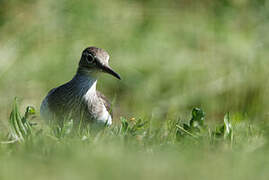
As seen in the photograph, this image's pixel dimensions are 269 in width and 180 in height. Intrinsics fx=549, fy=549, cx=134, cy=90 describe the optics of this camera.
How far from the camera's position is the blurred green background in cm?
874

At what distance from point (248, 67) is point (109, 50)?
2.32m

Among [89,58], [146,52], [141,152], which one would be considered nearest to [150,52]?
[146,52]

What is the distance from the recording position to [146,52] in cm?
938

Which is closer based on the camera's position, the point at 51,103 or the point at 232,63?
the point at 51,103

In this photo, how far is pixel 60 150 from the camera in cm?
392

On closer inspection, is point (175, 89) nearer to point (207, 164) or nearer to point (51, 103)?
point (51, 103)

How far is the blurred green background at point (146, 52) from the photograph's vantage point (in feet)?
28.7

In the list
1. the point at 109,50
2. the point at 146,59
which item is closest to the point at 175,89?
the point at 146,59

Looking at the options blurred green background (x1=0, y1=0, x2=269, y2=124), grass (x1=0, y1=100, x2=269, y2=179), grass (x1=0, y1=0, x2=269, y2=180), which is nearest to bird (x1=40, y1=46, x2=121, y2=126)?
grass (x1=0, y1=100, x2=269, y2=179)

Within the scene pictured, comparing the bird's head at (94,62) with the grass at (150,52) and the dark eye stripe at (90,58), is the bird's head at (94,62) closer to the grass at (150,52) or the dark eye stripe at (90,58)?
the dark eye stripe at (90,58)

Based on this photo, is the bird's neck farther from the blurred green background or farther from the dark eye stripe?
the blurred green background

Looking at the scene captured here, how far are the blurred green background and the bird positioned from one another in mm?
2799

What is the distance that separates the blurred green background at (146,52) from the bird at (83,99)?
280 centimetres

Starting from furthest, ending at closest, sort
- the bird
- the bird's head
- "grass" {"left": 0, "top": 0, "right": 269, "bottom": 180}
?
"grass" {"left": 0, "top": 0, "right": 269, "bottom": 180} → the bird's head → the bird
